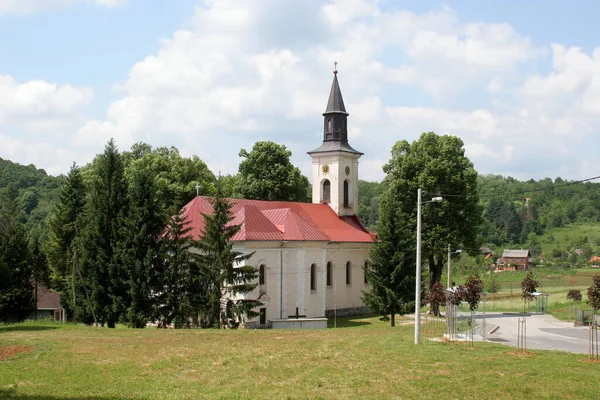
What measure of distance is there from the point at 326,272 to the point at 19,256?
21.7 metres

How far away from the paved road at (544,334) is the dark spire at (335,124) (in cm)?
1943

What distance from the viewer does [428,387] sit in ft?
58.3

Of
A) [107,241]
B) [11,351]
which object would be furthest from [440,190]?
[11,351]

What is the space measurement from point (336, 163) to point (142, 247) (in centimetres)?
2129

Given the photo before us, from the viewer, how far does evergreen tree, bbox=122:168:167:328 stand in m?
35.7

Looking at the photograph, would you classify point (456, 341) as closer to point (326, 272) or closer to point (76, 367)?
point (76, 367)

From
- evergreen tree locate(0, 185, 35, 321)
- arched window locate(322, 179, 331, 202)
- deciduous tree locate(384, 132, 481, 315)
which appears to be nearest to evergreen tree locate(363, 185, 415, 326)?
deciduous tree locate(384, 132, 481, 315)

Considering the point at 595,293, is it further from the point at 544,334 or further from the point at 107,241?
the point at 107,241

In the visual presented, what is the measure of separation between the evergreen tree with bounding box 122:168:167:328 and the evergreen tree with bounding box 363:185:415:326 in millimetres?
12745

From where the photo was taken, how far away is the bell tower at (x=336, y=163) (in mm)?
52750

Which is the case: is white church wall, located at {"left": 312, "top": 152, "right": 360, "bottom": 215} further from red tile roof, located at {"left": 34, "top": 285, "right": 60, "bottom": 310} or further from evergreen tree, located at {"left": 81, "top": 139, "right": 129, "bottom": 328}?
red tile roof, located at {"left": 34, "top": 285, "right": 60, "bottom": 310}

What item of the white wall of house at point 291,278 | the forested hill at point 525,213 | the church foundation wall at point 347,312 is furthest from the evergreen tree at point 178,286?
the forested hill at point 525,213

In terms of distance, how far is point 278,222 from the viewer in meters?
43.8

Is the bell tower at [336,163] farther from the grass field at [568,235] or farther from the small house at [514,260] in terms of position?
the grass field at [568,235]
